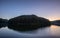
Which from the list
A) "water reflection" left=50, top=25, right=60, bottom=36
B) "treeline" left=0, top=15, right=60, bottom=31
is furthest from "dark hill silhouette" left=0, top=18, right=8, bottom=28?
"water reflection" left=50, top=25, right=60, bottom=36

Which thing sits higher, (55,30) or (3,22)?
(3,22)

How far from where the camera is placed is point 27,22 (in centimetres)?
257

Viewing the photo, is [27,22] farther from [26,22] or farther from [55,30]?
[55,30]

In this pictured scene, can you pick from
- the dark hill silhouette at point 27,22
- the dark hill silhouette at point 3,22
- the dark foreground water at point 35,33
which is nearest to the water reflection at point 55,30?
the dark foreground water at point 35,33

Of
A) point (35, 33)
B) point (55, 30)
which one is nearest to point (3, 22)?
point (35, 33)

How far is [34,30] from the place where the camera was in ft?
8.29

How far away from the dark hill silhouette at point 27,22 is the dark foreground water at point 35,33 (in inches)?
3.4

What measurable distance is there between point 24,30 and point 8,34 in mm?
327

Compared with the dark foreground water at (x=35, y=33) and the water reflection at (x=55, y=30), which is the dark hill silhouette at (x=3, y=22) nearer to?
the dark foreground water at (x=35, y=33)

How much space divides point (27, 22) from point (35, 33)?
0.28 metres

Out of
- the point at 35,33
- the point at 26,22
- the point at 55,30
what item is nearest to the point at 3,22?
the point at 26,22

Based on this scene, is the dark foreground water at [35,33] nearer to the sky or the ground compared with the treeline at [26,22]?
nearer to the ground

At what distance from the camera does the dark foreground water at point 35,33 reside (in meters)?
2.48

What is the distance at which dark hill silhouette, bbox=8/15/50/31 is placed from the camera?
8.25 ft
